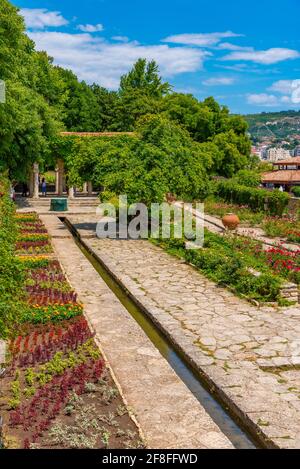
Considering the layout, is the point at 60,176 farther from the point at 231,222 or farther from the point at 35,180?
the point at 231,222

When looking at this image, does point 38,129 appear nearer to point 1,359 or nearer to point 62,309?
point 62,309

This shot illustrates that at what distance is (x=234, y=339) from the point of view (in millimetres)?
8727

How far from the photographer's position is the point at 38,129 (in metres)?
28.1

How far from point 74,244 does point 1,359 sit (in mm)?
11844

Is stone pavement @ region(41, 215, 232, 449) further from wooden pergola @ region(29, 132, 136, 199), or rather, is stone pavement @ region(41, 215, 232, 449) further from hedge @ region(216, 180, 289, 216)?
wooden pergola @ region(29, 132, 136, 199)

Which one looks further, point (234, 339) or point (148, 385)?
point (234, 339)

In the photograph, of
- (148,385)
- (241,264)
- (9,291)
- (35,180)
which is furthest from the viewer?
(35,180)

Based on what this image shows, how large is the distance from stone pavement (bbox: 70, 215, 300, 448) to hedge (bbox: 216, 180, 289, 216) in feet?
40.8

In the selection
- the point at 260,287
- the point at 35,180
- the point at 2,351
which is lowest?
the point at 2,351

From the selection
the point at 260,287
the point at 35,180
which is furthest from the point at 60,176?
the point at 260,287

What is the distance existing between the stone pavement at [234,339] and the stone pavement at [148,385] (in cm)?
51

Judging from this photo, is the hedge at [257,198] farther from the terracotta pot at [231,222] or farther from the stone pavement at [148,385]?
the stone pavement at [148,385]

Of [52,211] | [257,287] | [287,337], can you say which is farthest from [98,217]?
[287,337]

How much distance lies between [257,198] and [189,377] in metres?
21.0
